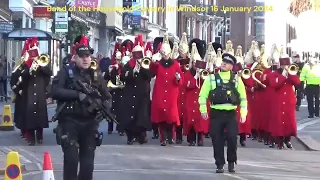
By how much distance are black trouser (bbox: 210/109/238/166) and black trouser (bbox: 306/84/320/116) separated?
1379 cm

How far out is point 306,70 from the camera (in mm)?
26422

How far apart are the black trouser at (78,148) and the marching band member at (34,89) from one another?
6947 millimetres

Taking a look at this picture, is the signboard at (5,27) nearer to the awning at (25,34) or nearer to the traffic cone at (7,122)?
the awning at (25,34)

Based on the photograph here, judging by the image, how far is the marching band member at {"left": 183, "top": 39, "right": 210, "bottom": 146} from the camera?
17188 millimetres

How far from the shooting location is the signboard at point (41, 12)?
4047cm

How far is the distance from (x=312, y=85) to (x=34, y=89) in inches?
461

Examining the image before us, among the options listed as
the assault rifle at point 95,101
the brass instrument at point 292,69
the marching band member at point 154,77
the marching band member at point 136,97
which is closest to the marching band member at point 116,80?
the marching band member at point 154,77

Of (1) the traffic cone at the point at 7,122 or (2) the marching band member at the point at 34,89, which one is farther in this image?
(1) the traffic cone at the point at 7,122

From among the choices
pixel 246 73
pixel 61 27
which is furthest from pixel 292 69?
pixel 61 27

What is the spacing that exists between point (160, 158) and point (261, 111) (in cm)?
387

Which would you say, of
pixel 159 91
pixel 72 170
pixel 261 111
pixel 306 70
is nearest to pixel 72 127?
pixel 72 170

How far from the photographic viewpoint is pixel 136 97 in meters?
17.7

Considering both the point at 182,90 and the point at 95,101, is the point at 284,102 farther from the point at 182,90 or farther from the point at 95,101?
the point at 95,101

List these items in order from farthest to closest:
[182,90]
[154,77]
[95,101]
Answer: [154,77]
[182,90]
[95,101]
